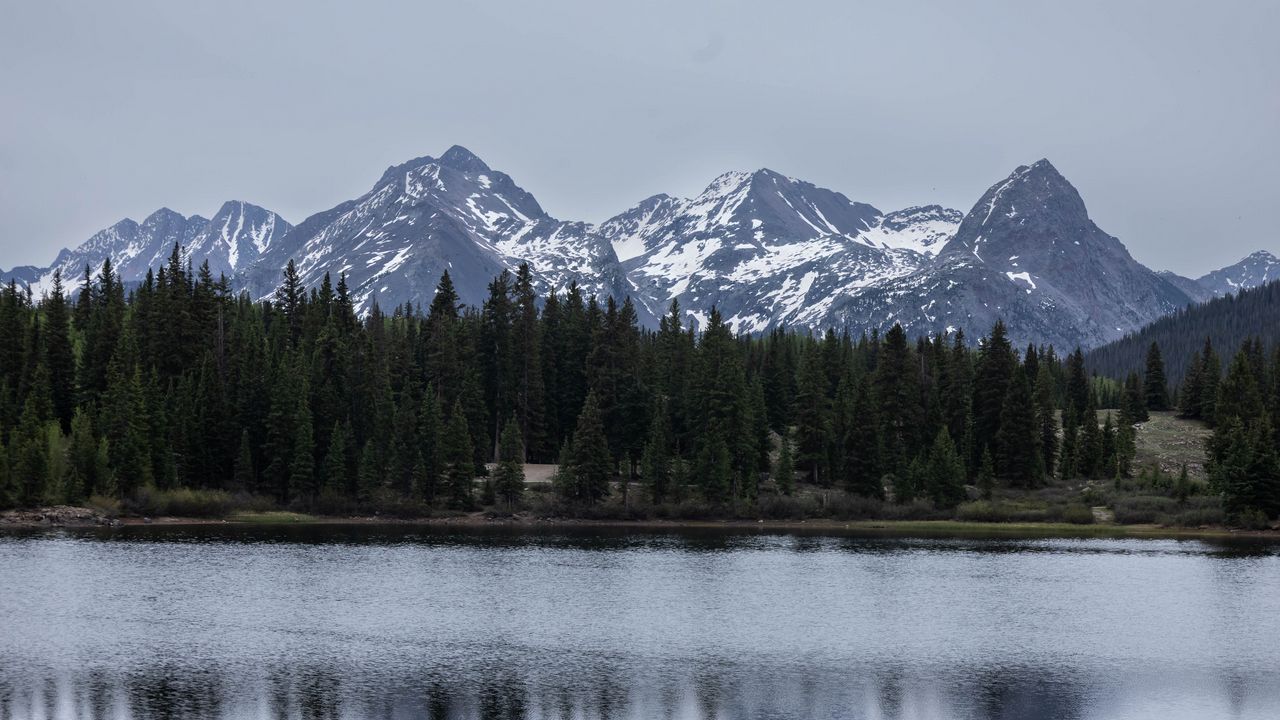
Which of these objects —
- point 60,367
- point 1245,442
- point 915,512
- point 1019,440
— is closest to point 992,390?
point 1019,440

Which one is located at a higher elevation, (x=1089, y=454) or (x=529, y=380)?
(x=529, y=380)

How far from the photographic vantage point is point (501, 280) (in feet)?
472

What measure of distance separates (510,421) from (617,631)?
76251 mm

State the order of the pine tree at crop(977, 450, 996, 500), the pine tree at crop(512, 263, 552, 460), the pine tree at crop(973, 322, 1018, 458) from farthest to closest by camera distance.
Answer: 1. the pine tree at crop(973, 322, 1018, 458)
2. the pine tree at crop(512, 263, 552, 460)
3. the pine tree at crop(977, 450, 996, 500)

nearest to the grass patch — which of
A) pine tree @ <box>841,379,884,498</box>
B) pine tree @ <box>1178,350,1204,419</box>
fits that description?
pine tree @ <box>841,379,884,498</box>

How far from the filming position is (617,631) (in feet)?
197

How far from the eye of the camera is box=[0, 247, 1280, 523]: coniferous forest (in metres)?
119

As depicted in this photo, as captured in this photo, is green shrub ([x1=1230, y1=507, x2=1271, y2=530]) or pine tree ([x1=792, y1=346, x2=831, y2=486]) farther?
pine tree ([x1=792, y1=346, x2=831, y2=486])

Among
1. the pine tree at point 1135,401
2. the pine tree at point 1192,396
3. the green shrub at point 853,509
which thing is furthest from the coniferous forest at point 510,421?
the pine tree at point 1135,401

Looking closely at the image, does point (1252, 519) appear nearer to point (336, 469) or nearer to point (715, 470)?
point (715, 470)

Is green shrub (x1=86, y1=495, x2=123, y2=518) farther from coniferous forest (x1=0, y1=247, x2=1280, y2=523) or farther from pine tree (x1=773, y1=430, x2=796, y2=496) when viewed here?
pine tree (x1=773, y1=430, x2=796, y2=496)

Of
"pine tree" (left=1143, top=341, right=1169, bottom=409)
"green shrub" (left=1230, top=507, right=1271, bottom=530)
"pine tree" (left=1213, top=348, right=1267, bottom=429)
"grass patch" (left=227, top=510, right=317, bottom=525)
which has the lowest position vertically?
"green shrub" (left=1230, top=507, right=1271, bottom=530)

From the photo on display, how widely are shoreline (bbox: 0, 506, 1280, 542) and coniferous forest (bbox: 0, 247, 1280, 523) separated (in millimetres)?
1902

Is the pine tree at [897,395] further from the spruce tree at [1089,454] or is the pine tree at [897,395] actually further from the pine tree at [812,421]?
the spruce tree at [1089,454]
